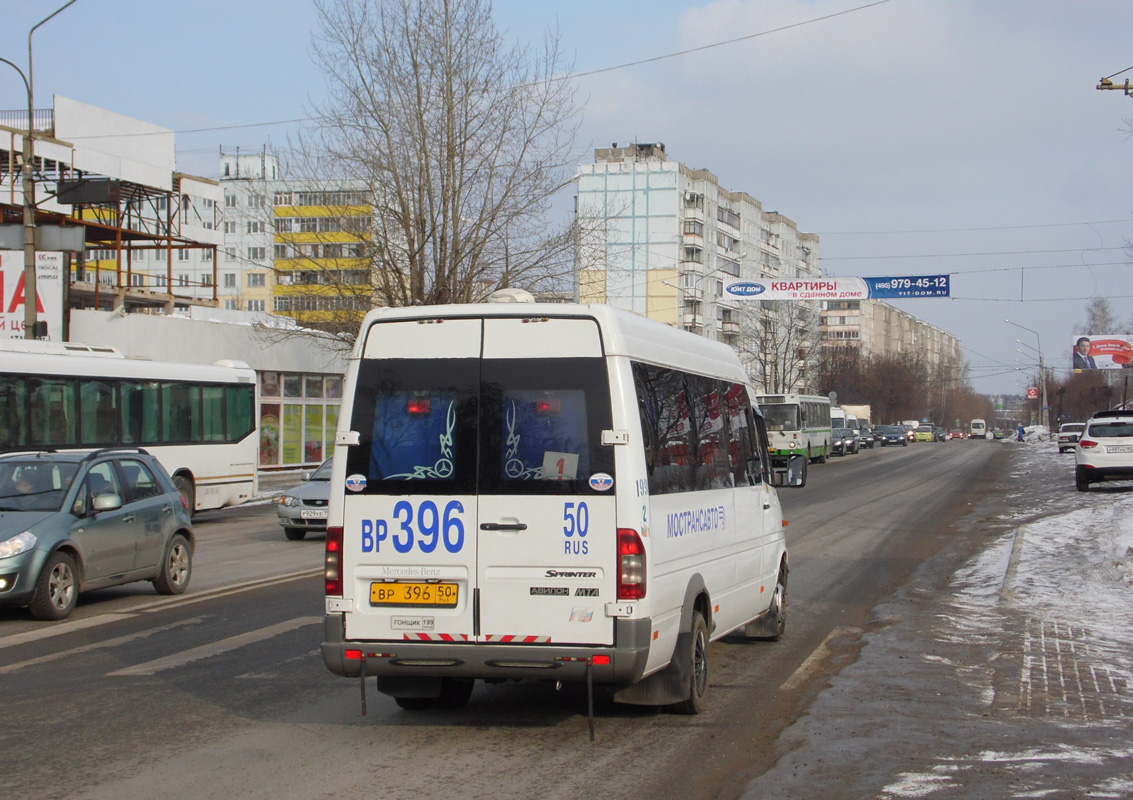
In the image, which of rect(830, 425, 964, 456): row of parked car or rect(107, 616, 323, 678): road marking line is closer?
rect(107, 616, 323, 678): road marking line

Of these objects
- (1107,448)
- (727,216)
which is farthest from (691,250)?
(1107,448)

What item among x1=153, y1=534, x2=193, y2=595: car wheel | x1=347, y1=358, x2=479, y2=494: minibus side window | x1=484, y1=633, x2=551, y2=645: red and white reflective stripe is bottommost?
x1=153, y1=534, x2=193, y2=595: car wheel

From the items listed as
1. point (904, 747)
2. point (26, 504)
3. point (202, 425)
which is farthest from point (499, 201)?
point (904, 747)

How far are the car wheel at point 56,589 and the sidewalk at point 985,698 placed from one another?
7427 mm

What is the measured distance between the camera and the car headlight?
11.1 meters

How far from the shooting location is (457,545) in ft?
21.4

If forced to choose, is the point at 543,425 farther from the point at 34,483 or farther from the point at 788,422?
the point at 788,422

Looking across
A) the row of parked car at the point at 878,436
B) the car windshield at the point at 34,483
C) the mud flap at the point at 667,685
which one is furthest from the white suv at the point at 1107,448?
the row of parked car at the point at 878,436

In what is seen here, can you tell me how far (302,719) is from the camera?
726 cm

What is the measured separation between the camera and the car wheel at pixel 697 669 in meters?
7.20

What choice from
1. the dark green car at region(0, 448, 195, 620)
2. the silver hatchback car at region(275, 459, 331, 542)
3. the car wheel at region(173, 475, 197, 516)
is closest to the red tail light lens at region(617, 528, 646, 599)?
the dark green car at region(0, 448, 195, 620)

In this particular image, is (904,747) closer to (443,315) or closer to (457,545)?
(457,545)

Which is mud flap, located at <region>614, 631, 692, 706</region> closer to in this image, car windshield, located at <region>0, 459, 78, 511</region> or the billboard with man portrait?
car windshield, located at <region>0, 459, 78, 511</region>

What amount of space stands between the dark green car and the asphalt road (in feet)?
1.16
